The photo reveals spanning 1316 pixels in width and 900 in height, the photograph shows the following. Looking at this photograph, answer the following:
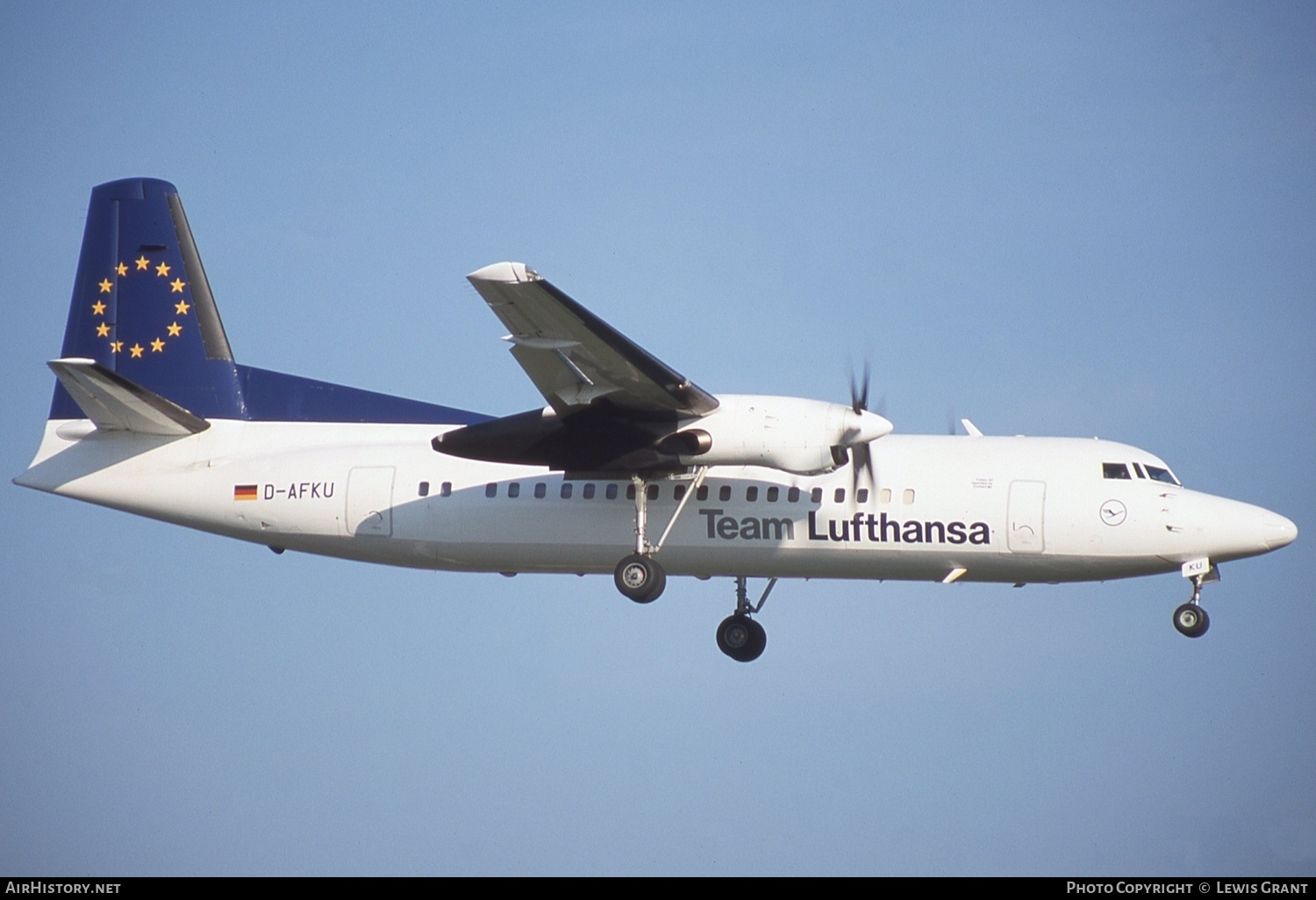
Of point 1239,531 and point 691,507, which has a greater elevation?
point 691,507

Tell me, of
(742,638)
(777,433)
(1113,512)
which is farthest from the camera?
(742,638)

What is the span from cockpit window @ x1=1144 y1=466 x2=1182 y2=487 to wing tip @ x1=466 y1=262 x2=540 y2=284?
28.8 ft

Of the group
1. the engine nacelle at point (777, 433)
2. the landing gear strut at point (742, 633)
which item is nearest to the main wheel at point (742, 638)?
the landing gear strut at point (742, 633)

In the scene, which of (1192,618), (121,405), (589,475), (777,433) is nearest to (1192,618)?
(1192,618)

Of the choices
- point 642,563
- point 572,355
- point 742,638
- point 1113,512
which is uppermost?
point 572,355

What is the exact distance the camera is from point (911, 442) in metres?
22.9

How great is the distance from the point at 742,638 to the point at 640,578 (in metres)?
3.32

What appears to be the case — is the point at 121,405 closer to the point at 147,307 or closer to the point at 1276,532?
the point at 147,307

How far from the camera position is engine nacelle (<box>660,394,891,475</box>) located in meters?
20.9

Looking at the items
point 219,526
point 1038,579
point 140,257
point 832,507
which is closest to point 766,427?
point 832,507

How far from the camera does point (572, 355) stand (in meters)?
20.8

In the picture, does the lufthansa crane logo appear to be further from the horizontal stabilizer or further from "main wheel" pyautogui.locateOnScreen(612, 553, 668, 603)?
the horizontal stabilizer

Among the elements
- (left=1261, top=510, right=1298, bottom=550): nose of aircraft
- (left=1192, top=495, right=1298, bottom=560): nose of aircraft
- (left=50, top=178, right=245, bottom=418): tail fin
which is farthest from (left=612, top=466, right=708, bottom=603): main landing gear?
(left=1261, top=510, right=1298, bottom=550): nose of aircraft

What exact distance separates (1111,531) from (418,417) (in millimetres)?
9988
